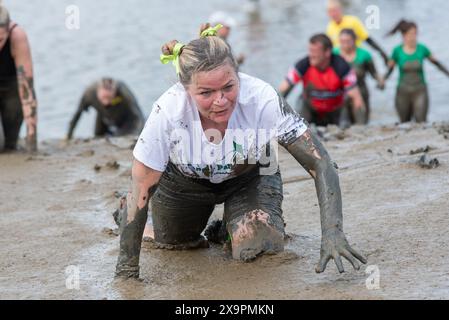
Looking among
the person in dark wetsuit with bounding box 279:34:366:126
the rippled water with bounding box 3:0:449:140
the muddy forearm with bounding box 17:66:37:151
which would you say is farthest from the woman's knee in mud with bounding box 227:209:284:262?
the rippled water with bounding box 3:0:449:140

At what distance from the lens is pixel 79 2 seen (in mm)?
21625

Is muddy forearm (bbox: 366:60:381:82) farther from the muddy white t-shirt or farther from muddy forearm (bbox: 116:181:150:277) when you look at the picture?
muddy forearm (bbox: 116:181:150:277)

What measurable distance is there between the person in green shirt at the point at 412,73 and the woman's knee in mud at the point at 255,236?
669cm

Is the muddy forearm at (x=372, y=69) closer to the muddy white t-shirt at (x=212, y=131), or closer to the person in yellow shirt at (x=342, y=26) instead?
the person in yellow shirt at (x=342, y=26)

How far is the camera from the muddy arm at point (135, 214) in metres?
4.10

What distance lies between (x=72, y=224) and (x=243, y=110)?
2.00 meters

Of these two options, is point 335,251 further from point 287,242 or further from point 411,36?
point 411,36

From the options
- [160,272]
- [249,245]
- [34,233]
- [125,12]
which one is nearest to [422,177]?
[249,245]

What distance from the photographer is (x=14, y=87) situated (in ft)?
26.9

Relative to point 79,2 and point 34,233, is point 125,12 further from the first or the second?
point 34,233

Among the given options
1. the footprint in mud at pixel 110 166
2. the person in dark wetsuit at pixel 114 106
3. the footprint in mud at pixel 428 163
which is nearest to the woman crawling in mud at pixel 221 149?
the footprint in mud at pixel 428 163

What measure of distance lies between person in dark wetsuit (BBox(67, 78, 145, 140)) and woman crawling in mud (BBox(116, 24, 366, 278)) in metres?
5.88
